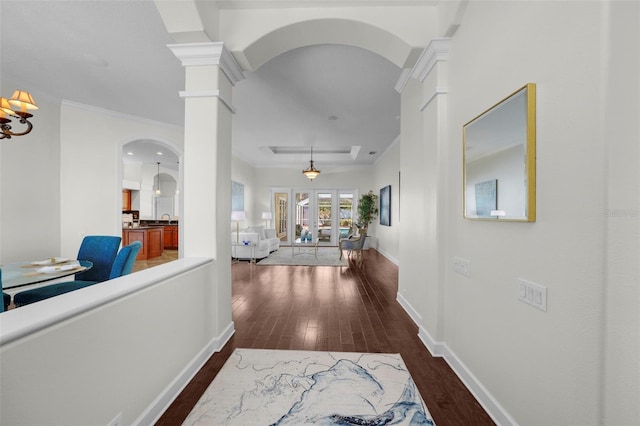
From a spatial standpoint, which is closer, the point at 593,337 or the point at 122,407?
the point at 593,337

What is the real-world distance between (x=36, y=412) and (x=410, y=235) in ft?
10.1

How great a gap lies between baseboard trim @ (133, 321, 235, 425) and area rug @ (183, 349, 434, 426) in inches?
7.2

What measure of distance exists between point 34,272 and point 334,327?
2770mm

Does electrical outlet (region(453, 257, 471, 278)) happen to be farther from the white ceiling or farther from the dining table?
the dining table

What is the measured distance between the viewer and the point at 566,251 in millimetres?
1137

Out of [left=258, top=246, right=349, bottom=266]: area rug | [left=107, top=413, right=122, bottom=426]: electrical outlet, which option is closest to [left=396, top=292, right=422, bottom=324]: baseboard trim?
[left=107, top=413, right=122, bottom=426]: electrical outlet

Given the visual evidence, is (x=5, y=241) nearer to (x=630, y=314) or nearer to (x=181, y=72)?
(x=181, y=72)

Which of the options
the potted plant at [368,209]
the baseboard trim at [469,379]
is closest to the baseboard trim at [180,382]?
the baseboard trim at [469,379]

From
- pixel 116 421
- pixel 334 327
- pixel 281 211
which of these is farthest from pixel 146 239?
pixel 116 421

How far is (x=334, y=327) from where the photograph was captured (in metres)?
2.77

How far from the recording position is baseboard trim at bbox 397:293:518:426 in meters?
1.54

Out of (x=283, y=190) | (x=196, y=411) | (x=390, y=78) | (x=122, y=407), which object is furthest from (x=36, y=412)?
(x=283, y=190)

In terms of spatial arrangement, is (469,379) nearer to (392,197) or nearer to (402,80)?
(402,80)

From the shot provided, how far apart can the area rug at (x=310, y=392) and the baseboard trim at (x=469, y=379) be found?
0.36 meters
